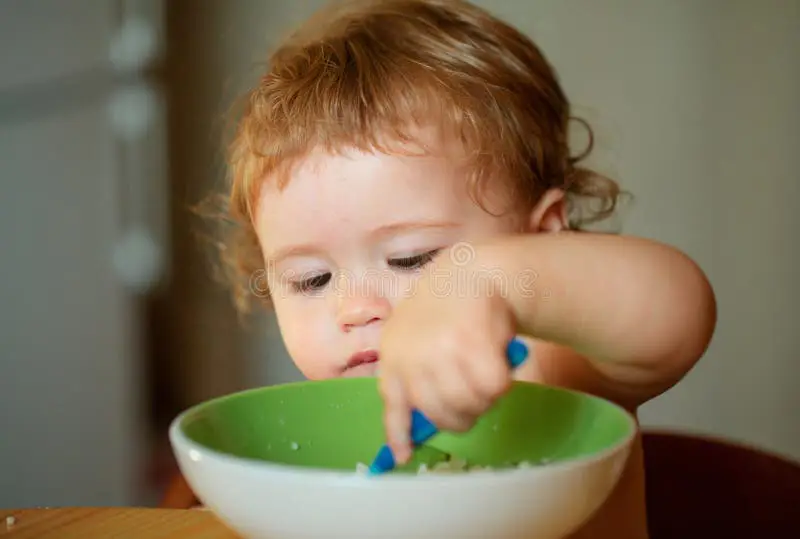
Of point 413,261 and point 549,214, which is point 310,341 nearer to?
point 413,261

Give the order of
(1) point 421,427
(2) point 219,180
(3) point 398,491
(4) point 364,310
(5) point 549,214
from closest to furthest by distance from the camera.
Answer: (3) point 398,491 → (1) point 421,427 → (4) point 364,310 → (5) point 549,214 → (2) point 219,180

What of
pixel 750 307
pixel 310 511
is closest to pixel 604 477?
pixel 310 511

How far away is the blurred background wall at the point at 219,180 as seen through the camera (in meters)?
1.42

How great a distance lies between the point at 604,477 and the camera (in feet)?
1.07

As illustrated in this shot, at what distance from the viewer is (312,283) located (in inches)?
29.5

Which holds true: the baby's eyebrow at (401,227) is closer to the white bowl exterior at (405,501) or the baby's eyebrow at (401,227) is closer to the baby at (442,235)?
the baby at (442,235)

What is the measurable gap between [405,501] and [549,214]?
1.89ft

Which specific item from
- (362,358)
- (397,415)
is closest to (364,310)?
(362,358)

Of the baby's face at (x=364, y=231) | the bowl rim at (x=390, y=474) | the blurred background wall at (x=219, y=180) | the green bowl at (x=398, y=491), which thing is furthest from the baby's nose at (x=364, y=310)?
the blurred background wall at (x=219, y=180)

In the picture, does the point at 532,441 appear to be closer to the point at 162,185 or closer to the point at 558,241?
the point at 558,241

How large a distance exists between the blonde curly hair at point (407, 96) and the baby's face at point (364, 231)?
2 cm

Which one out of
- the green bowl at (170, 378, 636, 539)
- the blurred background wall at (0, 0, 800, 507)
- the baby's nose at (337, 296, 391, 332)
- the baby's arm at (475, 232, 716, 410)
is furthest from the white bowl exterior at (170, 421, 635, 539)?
the blurred background wall at (0, 0, 800, 507)

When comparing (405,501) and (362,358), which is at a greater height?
(405,501)

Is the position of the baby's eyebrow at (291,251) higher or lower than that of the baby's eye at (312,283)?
higher
